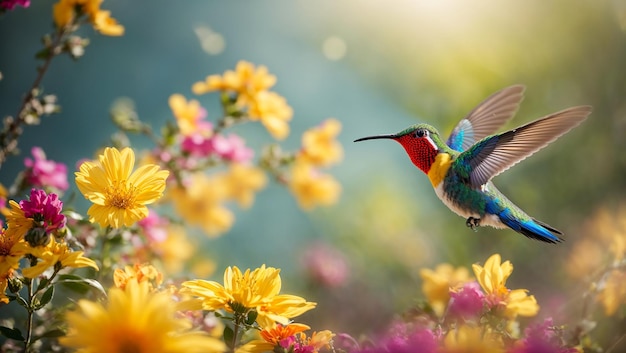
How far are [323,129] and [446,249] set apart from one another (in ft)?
3.45

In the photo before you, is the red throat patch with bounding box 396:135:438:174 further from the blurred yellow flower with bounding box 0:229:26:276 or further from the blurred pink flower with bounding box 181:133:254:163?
the blurred yellow flower with bounding box 0:229:26:276

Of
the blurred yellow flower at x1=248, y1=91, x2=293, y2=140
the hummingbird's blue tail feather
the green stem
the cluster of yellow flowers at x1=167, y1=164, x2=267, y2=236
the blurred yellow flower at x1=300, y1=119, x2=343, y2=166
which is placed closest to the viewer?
the hummingbird's blue tail feather

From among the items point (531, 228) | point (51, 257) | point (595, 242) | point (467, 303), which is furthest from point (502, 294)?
point (595, 242)

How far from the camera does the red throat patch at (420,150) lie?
0.87 m

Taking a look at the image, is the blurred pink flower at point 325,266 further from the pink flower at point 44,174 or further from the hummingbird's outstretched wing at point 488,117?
the pink flower at point 44,174

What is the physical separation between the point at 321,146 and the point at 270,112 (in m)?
0.20

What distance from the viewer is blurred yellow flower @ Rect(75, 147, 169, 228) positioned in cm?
63

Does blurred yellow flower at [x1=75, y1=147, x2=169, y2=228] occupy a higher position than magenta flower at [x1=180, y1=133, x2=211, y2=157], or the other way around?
magenta flower at [x1=180, y1=133, x2=211, y2=157]

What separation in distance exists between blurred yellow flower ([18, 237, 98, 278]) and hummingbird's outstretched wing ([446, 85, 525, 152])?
2.25 feet

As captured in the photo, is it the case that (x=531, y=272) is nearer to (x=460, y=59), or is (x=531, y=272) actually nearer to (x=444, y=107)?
(x=444, y=107)

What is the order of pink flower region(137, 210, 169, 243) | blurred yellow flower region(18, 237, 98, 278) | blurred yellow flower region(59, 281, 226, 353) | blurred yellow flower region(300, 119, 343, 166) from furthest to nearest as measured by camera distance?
1. blurred yellow flower region(300, 119, 343, 166)
2. pink flower region(137, 210, 169, 243)
3. blurred yellow flower region(18, 237, 98, 278)
4. blurred yellow flower region(59, 281, 226, 353)

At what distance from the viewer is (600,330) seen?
126 centimetres

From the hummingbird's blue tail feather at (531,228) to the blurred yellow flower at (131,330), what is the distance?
1.69 ft

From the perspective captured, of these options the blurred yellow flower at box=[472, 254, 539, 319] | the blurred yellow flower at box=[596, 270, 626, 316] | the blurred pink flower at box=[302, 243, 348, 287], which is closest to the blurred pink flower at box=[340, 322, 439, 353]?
the blurred yellow flower at box=[472, 254, 539, 319]
